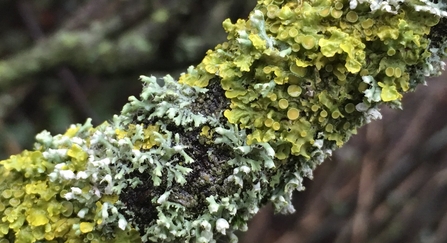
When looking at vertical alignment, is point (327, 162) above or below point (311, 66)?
below

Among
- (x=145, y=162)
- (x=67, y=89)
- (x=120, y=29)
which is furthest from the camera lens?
(x=67, y=89)

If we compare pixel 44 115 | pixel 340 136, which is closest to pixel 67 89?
pixel 44 115

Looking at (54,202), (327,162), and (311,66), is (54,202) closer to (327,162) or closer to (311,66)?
(311,66)

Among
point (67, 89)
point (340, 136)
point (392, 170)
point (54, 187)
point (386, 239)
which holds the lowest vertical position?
point (386, 239)

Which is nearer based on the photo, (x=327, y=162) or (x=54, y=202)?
(x=54, y=202)

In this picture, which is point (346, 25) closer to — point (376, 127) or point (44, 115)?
point (376, 127)

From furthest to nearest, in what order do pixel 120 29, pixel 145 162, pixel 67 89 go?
pixel 67 89
pixel 120 29
pixel 145 162

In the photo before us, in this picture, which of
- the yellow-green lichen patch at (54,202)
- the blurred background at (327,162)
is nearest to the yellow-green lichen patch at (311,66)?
the yellow-green lichen patch at (54,202)

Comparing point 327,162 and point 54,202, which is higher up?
point 54,202

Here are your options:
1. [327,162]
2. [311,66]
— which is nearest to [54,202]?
[311,66]
